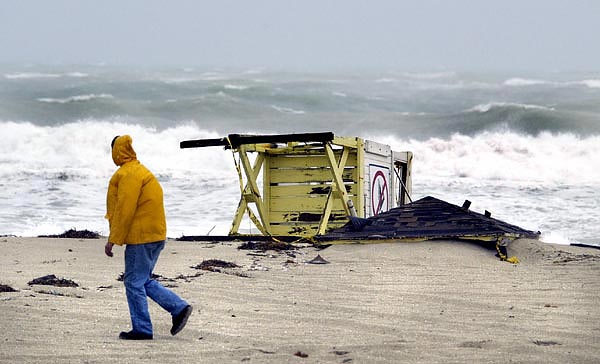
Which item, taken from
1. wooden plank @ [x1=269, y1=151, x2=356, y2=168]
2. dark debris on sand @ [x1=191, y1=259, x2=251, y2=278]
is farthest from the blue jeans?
wooden plank @ [x1=269, y1=151, x2=356, y2=168]

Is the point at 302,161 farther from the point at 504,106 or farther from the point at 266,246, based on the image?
the point at 504,106

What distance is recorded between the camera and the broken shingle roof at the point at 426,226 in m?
12.1

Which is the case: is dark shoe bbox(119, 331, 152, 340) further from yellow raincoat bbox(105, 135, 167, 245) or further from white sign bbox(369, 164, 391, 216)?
white sign bbox(369, 164, 391, 216)

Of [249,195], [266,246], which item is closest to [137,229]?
[266,246]

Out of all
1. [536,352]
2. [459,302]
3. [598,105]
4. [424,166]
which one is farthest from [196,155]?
[536,352]

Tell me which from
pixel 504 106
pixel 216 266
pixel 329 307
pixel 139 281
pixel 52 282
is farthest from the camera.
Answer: pixel 504 106

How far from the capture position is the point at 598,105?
4541cm

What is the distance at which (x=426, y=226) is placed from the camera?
12.6 metres

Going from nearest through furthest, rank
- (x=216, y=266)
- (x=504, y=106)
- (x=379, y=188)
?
1. (x=216, y=266)
2. (x=379, y=188)
3. (x=504, y=106)

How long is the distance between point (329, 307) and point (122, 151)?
243cm

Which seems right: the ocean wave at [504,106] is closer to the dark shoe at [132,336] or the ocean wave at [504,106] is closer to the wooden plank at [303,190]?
the wooden plank at [303,190]

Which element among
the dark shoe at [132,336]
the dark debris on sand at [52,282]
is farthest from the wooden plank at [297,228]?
the dark shoe at [132,336]

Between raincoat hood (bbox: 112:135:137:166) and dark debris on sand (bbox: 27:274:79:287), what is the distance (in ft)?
7.88

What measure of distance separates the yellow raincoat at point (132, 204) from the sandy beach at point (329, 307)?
2.41ft
